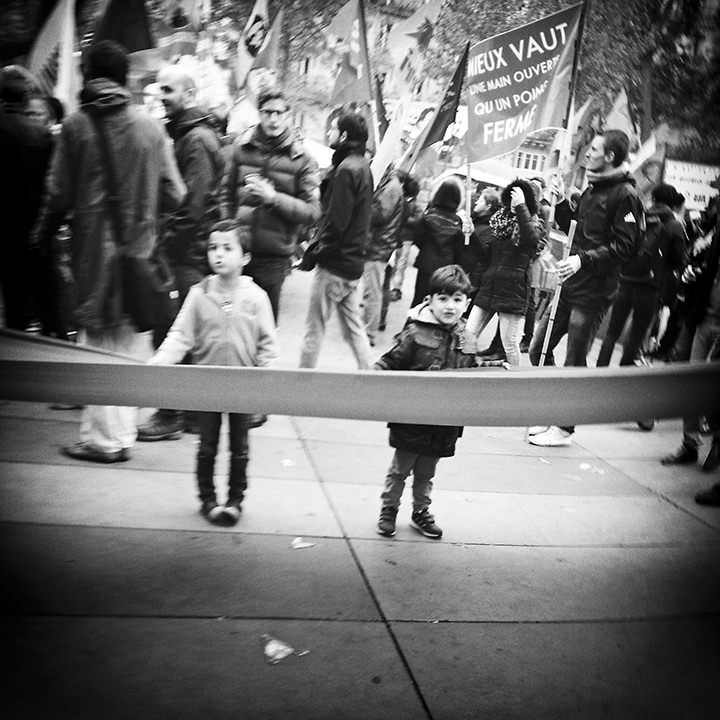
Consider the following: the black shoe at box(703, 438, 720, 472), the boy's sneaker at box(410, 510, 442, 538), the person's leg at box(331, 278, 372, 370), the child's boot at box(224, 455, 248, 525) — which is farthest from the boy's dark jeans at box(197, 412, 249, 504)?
the black shoe at box(703, 438, 720, 472)

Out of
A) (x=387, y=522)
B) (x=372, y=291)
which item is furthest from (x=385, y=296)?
(x=387, y=522)

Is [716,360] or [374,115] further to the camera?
[716,360]

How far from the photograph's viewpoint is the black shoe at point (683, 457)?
1833mm

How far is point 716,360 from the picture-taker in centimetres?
165

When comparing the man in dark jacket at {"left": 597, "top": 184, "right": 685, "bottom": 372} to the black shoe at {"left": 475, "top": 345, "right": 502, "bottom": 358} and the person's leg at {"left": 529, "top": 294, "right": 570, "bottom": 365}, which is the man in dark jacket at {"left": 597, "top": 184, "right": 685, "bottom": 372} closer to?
the person's leg at {"left": 529, "top": 294, "right": 570, "bottom": 365}

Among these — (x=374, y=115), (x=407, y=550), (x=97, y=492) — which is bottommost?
(x=407, y=550)

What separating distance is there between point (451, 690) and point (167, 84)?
4.28 feet

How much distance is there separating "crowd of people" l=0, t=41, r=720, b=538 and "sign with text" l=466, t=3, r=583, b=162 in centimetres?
9

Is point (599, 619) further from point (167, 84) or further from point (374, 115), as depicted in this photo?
point (167, 84)

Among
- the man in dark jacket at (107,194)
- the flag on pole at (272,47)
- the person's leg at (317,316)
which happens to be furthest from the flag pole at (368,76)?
the man in dark jacket at (107,194)

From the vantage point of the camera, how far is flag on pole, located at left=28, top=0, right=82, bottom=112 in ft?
4.05

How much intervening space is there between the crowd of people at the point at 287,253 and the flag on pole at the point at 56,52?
20 mm

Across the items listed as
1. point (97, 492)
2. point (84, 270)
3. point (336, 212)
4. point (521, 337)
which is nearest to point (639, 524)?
point (521, 337)

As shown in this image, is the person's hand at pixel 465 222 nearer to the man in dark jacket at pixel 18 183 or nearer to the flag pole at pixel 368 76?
the flag pole at pixel 368 76
